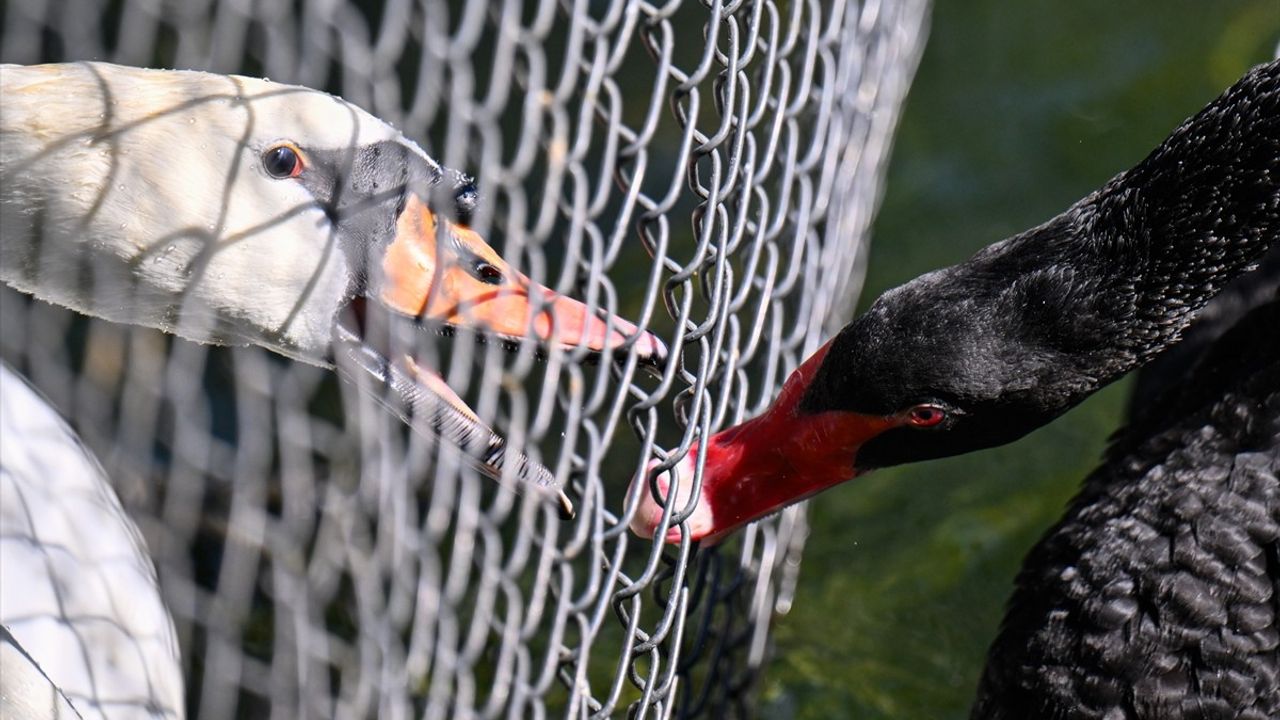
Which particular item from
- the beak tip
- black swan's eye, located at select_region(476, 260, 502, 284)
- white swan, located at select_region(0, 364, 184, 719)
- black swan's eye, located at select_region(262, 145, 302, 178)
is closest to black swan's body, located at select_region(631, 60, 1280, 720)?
the beak tip

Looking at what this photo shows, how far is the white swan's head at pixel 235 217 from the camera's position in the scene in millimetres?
1673

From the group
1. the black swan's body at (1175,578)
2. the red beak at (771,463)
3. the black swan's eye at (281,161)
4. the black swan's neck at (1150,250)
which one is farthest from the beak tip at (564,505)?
the black swan's body at (1175,578)

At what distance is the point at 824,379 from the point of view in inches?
81.6

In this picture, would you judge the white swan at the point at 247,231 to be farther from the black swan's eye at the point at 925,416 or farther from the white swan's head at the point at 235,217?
the black swan's eye at the point at 925,416

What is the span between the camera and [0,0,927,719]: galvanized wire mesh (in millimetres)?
2361

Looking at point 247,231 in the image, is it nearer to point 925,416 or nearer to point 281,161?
point 281,161

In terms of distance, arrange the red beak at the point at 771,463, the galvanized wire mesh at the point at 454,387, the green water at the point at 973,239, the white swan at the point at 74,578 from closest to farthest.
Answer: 1. the white swan at the point at 74,578
2. the red beak at the point at 771,463
3. the galvanized wire mesh at the point at 454,387
4. the green water at the point at 973,239

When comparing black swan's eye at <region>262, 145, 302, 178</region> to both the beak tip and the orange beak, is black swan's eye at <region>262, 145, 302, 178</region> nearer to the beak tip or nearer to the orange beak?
the orange beak

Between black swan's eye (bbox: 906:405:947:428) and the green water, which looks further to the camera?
the green water

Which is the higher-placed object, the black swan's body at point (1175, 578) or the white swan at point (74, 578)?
the black swan's body at point (1175, 578)

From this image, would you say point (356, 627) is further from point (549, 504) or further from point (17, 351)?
point (549, 504)

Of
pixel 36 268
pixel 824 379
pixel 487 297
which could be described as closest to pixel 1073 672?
pixel 824 379

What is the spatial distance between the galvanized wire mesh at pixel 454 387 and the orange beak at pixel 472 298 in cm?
27

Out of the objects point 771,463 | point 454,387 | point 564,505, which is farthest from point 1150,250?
point 454,387
